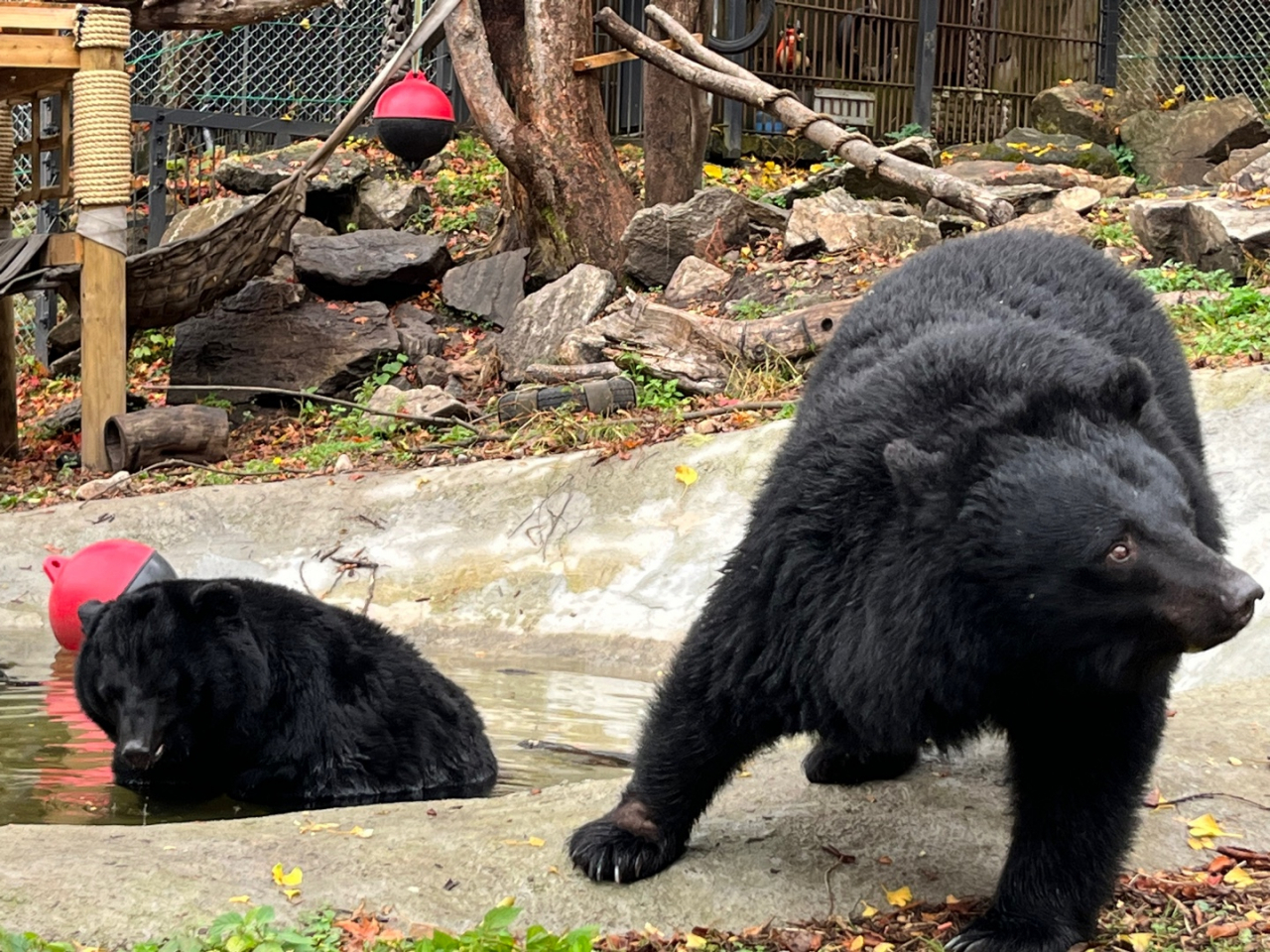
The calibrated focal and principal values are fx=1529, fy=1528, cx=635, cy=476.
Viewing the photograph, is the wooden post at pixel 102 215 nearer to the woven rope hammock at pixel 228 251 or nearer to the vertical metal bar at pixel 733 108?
the woven rope hammock at pixel 228 251

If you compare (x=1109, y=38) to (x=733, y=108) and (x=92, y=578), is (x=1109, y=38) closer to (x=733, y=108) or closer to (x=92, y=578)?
(x=733, y=108)

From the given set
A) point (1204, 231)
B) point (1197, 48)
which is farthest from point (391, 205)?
point (1197, 48)

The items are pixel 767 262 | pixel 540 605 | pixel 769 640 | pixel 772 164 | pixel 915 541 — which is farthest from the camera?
pixel 772 164

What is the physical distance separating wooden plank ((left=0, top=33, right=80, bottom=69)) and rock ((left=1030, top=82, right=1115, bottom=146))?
10.1m

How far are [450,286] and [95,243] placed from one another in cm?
323

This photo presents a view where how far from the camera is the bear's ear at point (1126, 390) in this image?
8.72 feet

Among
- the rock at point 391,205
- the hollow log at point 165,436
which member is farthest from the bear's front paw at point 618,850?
the rock at point 391,205

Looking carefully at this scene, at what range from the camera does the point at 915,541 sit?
267 centimetres

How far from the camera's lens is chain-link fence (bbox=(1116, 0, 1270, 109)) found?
1666 centimetres

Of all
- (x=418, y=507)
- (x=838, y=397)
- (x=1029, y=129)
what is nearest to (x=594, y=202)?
(x=418, y=507)

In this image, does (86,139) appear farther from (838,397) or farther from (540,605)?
(838,397)

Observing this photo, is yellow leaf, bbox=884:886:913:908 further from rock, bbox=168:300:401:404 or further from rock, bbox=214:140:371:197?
rock, bbox=214:140:371:197

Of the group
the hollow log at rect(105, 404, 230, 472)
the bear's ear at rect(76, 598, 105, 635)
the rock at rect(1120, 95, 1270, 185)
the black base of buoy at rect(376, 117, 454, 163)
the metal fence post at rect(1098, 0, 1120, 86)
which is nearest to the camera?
the bear's ear at rect(76, 598, 105, 635)

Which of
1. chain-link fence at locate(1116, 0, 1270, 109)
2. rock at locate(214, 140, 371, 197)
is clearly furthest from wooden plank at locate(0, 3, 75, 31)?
chain-link fence at locate(1116, 0, 1270, 109)
